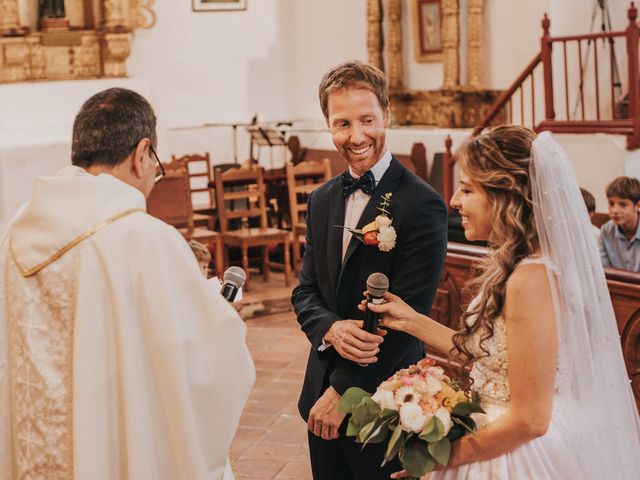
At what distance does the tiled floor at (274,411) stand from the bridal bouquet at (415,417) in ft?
8.34

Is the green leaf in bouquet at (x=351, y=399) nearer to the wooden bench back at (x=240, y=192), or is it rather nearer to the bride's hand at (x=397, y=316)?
the bride's hand at (x=397, y=316)

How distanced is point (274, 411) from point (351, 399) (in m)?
3.49

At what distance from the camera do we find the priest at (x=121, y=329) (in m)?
2.21

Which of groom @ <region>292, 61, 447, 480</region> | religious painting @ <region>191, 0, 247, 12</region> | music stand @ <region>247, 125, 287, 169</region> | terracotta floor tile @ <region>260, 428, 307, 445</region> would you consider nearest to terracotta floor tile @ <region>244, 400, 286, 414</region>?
terracotta floor tile @ <region>260, 428, 307, 445</region>

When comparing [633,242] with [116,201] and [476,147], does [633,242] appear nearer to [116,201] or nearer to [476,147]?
[476,147]

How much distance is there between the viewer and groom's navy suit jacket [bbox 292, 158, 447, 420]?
263 cm

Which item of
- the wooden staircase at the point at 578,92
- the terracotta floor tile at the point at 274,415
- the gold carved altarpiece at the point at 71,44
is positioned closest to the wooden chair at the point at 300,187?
the wooden staircase at the point at 578,92

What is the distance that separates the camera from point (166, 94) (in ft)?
44.8

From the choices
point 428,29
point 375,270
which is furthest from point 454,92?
point 375,270

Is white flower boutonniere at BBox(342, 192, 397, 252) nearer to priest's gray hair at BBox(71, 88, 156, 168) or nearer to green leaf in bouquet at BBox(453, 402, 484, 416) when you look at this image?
green leaf in bouquet at BBox(453, 402, 484, 416)

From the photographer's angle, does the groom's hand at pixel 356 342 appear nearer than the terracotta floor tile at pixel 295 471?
Yes

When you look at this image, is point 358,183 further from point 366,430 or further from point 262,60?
point 262,60

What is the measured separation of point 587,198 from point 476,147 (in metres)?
3.49

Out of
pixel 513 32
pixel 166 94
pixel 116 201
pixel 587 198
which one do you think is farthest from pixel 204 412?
pixel 166 94
